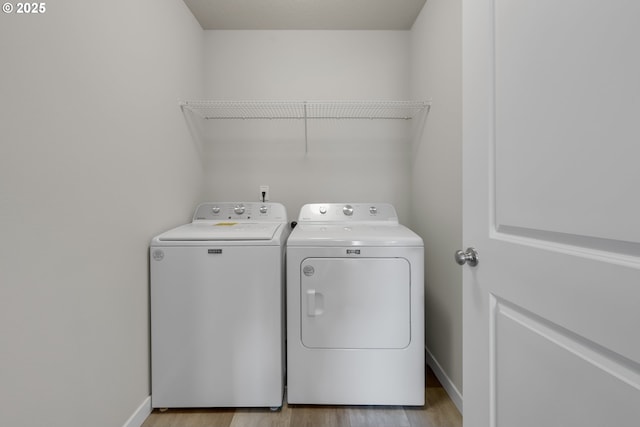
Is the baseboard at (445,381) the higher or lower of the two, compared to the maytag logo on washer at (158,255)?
lower

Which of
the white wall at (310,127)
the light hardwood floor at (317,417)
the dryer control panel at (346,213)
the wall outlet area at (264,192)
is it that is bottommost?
the light hardwood floor at (317,417)

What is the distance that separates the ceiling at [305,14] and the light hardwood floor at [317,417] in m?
2.49

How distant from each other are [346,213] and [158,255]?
1.18 m

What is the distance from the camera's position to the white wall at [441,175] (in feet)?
5.20

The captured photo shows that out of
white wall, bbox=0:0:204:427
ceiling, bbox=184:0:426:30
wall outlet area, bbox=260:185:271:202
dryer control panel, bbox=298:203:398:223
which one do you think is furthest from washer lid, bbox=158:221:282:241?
ceiling, bbox=184:0:426:30

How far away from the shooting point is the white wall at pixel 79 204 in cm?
88

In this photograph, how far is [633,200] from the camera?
473mm

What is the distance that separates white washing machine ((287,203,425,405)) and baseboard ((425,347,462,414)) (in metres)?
0.19

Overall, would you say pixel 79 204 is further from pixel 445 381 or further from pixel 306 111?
pixel 445 381

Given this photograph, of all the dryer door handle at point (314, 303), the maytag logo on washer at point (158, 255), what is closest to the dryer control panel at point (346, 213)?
the dryer door handle at point (314, 303)

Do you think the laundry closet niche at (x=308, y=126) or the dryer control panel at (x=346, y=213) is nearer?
the dryer control panel at (x=346, y=213)

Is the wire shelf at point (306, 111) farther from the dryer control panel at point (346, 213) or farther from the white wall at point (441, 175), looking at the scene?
the dryer control panel at point (346, 213)

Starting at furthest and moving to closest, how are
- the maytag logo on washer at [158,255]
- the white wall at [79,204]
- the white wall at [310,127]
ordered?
the white wall at [310,127] → the maytag logo on washer at [158,255] → the white wall at [79,204]

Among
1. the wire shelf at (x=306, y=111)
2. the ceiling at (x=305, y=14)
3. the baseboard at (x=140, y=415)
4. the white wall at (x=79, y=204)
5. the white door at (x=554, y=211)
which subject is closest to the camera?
the white door at (x=554, y=211)
